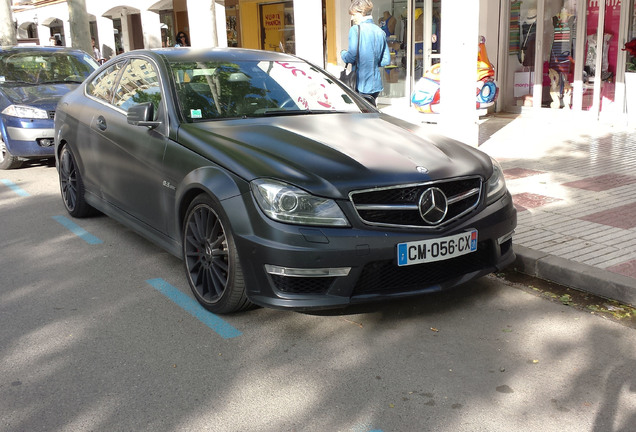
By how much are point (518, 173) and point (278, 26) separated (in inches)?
515

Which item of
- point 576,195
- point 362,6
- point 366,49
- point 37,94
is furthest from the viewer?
point 37,94

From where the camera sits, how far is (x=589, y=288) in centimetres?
479

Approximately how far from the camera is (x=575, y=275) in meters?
4.86

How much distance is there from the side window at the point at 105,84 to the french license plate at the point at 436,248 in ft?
10.7

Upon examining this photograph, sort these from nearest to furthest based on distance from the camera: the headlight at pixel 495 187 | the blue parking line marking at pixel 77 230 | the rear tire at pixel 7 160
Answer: the headlight at pixel 495 187
the blue parking line marking at pixel 77 230
the rear tire at pixel 7 160

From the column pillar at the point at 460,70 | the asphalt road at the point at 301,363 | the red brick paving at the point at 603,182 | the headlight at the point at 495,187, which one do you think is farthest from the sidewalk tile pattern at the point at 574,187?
the headlight at the point at 495,187

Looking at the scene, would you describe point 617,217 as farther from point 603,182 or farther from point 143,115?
point 143,115

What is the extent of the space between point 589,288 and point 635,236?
1.15 m

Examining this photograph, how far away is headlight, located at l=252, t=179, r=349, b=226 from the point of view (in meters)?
3.84

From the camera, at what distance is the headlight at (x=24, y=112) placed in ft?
30.2

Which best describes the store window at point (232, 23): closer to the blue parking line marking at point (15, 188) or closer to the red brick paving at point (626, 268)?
the blue parking line marking at point (15, 188)

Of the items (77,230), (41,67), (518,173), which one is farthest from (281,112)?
(41,67)

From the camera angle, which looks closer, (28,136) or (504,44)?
(28,136)

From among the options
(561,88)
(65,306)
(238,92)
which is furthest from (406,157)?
(561,88)
